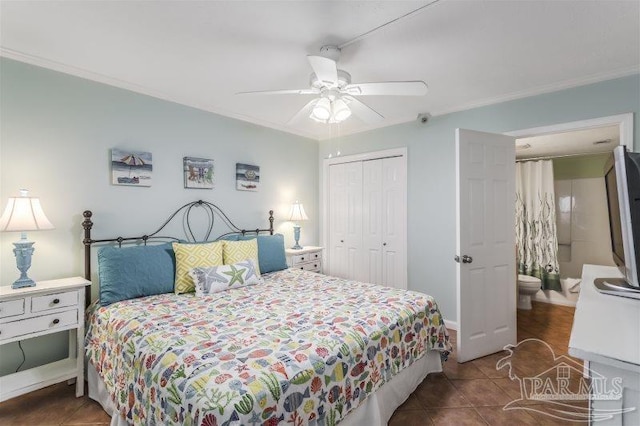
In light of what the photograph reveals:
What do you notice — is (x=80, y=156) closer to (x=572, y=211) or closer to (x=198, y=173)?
(x=198, y=173)

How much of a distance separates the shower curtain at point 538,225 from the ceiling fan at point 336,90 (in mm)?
3545

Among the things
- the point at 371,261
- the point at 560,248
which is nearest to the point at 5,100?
the point at 371,261

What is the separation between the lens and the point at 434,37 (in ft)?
6.52

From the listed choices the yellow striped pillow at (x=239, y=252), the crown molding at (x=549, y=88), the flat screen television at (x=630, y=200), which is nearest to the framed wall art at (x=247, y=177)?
the yellow striped pillow at (x=239, y=252)

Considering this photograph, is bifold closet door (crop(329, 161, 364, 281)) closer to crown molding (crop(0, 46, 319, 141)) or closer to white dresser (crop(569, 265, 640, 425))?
crown molding (crop(0, 46, 319, 141))

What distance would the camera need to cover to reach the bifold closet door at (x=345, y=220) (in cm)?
421

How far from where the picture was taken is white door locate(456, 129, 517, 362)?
2.59m

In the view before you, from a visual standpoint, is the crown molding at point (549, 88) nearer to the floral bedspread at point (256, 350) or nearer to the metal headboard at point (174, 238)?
the floral bedspread at point (256, 350)

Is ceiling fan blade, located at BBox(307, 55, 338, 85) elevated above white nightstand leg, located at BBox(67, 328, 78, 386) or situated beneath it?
elevated above

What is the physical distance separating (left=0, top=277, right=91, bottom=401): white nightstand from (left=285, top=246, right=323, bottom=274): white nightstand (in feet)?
6.85

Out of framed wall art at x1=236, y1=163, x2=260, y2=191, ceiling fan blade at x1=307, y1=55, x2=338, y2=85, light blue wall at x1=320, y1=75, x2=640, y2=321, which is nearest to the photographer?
ceiling fan blade at x1=307, y1=55, x2=338, y2=85

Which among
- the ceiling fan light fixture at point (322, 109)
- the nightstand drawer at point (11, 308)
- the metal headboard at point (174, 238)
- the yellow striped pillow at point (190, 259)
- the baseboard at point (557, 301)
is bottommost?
the baseboard at point (557, 301)

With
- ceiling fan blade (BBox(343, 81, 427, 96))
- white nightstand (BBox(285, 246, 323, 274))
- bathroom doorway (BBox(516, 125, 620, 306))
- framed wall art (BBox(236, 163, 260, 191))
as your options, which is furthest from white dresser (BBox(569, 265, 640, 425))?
bathroom doorway (BBox(516, 125, 620, 306))

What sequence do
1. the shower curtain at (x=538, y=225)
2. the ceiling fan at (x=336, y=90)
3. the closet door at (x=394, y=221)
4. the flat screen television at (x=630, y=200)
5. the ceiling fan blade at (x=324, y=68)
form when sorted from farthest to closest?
the shower curtain at (x=538, y=225)
the closet door at (x=394, y=221)
the ceiling fan at (x=336, y=90)
the ceiling fan blade at (x=324, y=68)
the flat screen television at (x=630, y=200)
